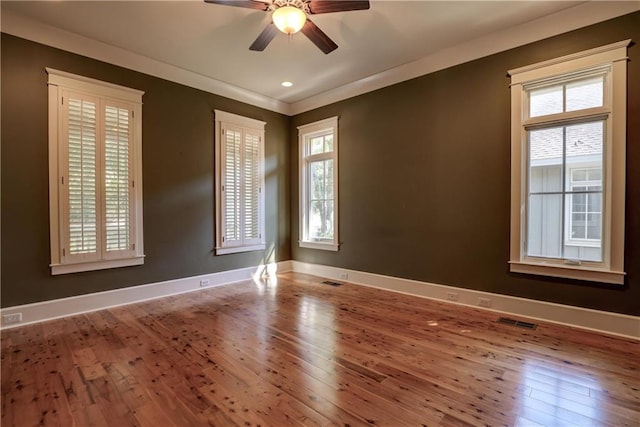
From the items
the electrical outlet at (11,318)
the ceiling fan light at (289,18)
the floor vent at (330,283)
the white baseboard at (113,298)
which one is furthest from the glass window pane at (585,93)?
the electrical outlet at (11,318)

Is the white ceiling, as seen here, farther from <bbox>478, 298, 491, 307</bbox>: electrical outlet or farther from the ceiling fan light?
<bbox>478, 298, 491, 307</bbox>: electrical outlet

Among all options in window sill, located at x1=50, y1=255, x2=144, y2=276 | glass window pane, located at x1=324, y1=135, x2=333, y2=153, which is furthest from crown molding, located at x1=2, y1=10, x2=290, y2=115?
window sill, located at x1=50, y1=255, x2=144, y2=276

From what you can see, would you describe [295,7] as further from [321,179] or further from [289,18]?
[321,179]

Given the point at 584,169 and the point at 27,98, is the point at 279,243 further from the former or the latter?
the point at 584,169

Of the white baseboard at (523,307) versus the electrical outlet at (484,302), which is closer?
the white baseboard at (523,307)

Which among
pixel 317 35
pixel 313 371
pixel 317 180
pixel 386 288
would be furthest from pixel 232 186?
pixel 313 371

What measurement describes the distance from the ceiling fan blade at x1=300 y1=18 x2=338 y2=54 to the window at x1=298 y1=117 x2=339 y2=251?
202 centimetres

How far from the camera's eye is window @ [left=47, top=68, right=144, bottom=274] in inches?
133

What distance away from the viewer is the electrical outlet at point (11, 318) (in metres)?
3.10

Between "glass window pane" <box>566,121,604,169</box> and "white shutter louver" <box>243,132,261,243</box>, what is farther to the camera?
"white shutter louver" <box>243,132,261,243</box>

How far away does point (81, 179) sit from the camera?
3.54m

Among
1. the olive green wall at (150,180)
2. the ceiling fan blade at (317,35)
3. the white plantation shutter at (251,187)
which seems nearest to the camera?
the ceiling fan blade at (317,35)

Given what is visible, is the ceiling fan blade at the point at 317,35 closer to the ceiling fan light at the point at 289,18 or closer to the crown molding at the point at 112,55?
the ceiling fan light at the point at 289,18

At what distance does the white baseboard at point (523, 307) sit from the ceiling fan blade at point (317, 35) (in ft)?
10.4
